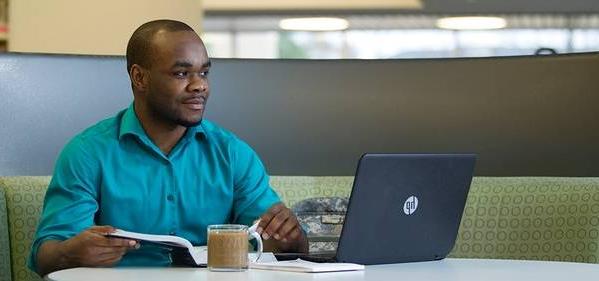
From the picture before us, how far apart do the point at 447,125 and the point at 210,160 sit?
0.93m

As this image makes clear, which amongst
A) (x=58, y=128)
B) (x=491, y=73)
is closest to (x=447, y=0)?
(x=491, y=73)

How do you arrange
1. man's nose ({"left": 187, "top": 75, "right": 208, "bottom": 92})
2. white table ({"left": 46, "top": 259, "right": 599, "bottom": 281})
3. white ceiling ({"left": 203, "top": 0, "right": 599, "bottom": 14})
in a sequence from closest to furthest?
white table ({"left": 46, "top": 259, "right": 599, "bottom": 281}) → man's nose ({"left": 187, "top": 75, "right": 208, "bottom": 92}) → white ceiling ({"left": 203, "top": 0, "right": 599, "bottom": 14})

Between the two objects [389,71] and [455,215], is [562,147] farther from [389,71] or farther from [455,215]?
[455,215]

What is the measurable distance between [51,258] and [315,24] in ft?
12.5

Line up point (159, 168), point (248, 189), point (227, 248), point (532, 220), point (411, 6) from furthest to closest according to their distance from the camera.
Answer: point (411, 6) < point (532, 220) < point (248, 189) < point (159, 168) < point (227, 248)

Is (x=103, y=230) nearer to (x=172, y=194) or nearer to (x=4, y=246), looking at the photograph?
(x=172, y=194)

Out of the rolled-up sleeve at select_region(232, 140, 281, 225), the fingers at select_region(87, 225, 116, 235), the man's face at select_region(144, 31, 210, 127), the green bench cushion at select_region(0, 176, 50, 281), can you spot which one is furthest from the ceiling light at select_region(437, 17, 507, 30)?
the fingers at select_region(87, 225, 116, 235)

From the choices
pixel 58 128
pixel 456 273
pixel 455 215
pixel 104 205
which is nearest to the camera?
pixel 456 273

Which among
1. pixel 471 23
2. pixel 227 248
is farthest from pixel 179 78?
pixel 471 23

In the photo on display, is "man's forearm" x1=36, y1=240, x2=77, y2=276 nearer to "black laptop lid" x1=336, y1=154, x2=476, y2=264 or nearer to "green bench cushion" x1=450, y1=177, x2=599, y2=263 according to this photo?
"black laptop lid" x1=336, y1=154, x2=476, y2=264

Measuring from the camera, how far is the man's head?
243 centimetres

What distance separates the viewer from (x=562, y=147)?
3.22 metres

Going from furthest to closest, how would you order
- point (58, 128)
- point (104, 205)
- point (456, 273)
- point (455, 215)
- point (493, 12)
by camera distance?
1. point (493, 12)
2. point (58, 128)
3. point (104, 205)
4. point (455, 215)
5. point (456, 273)

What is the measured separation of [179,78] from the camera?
2455 millimetres
